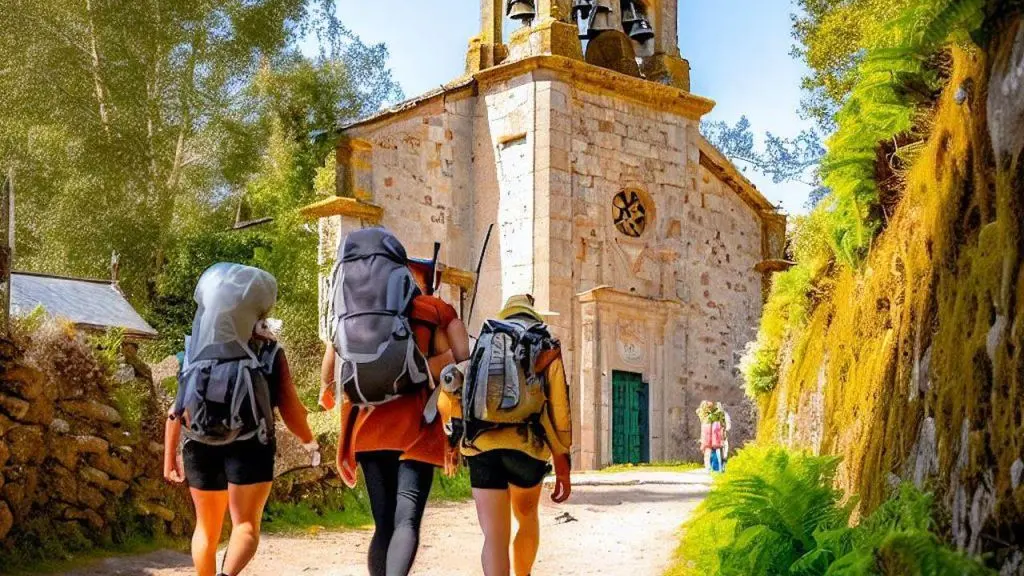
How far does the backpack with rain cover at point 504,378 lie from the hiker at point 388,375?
15 cm

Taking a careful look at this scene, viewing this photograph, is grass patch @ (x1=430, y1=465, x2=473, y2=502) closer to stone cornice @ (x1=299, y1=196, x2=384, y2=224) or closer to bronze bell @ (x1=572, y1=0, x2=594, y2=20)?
stone cornice @ (x1=299, y1=196, x2=384, y2=224)

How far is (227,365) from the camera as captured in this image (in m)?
6.15

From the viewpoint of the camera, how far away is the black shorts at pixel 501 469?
6375 millimetres

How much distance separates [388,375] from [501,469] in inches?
31.6

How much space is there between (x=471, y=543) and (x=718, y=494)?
5146 mm

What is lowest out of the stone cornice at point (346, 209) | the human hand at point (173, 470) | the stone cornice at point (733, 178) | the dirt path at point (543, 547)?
the dirt path at point (543, 547)

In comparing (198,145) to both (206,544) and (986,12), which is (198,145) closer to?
(206,544)

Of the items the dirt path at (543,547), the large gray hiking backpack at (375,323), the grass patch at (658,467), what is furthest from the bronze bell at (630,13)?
the large gray hiking backpack at (375,323)

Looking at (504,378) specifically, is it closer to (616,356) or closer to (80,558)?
(80,558)

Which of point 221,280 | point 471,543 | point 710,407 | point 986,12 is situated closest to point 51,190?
point 710,407

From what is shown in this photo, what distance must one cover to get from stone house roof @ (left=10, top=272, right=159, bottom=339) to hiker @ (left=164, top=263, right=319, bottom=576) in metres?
11.8

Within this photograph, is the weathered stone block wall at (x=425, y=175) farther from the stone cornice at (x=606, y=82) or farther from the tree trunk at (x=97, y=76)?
the tree trunk at (x=97, y=76)

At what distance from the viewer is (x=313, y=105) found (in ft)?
112

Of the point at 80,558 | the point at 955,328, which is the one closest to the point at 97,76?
the point at 80,558
